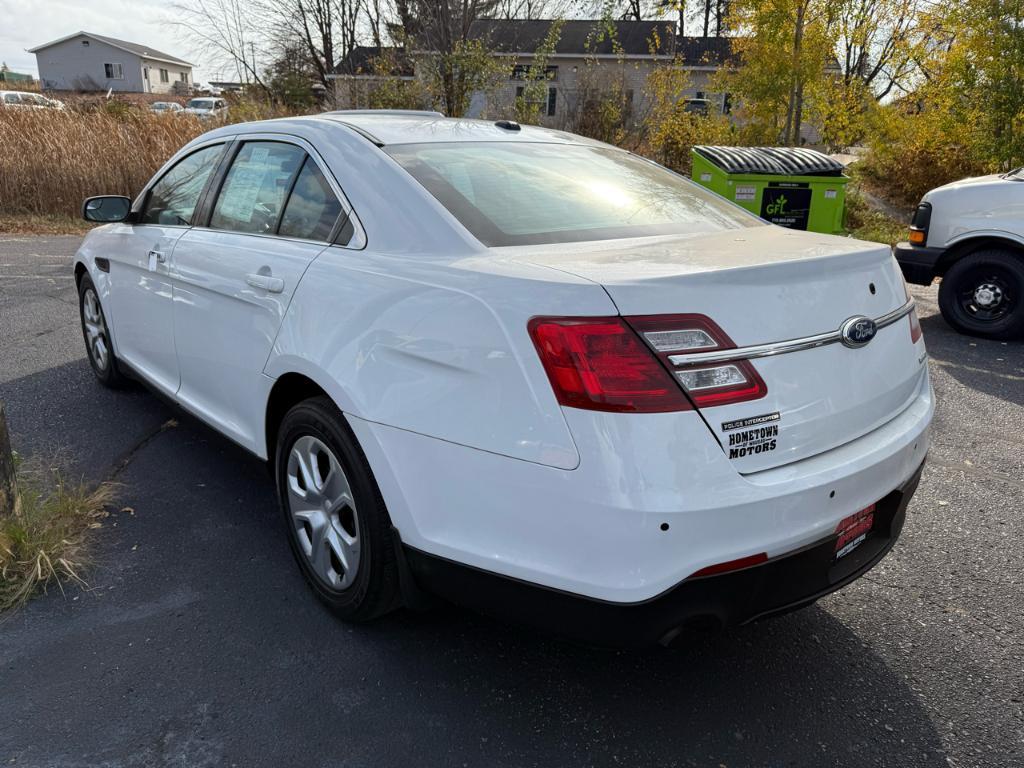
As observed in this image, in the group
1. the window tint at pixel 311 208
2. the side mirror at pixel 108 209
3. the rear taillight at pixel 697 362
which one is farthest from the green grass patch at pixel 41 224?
the rear taillight at pixel 697 362

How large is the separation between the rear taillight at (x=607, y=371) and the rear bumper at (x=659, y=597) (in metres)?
0.45

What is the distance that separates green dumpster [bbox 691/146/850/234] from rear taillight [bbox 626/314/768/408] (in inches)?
289

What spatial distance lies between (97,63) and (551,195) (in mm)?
80580

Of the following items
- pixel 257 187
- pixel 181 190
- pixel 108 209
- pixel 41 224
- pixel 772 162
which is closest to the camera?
pixel 257 187

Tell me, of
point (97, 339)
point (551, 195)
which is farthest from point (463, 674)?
point (97, 339)

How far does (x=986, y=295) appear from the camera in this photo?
672cm

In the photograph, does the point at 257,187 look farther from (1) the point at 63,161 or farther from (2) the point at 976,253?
(1) the point at 63,161

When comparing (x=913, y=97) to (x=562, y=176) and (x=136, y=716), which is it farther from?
(x=136, y=716)

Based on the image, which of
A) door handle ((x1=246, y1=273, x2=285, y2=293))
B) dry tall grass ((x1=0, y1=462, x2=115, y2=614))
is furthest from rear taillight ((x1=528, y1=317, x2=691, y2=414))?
dry tall grass ((x1=0, y1=462, x2=115, y2=614))

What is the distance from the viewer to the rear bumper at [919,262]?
689 centimetres

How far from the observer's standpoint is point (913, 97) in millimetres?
14773

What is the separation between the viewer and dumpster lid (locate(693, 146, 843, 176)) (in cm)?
894

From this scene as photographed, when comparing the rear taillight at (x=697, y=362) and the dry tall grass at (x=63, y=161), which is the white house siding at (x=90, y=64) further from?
the rear taillight at (x=697, y=362)

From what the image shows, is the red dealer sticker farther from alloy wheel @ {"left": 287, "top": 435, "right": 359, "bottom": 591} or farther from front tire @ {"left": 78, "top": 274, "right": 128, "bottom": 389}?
front tire @ {"left": 78, "top": 274, "right": 128, "bottom": 389}
